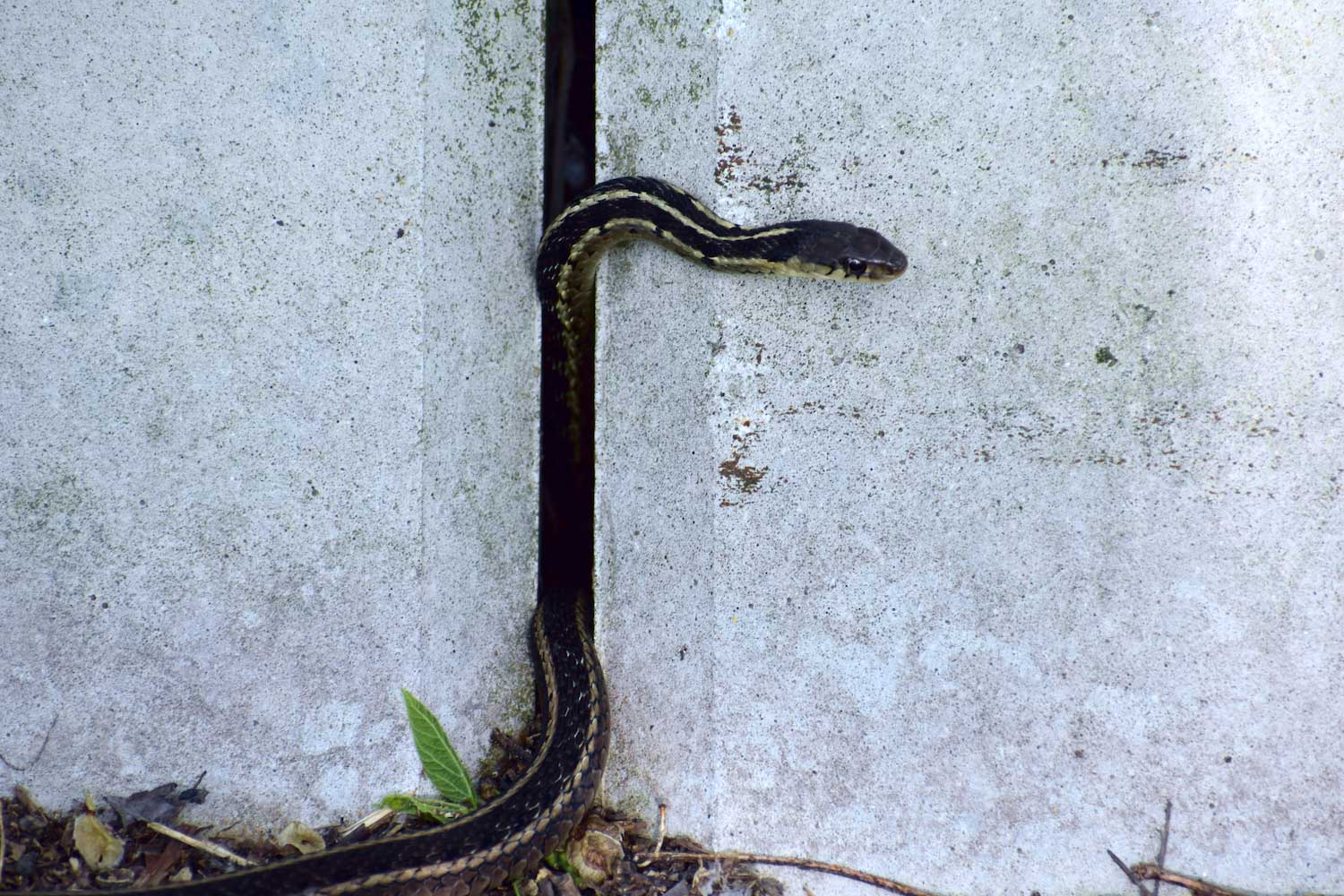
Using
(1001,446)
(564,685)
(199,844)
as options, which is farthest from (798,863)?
(199,844)

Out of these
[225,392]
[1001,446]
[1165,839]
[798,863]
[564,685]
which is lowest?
[798,863]

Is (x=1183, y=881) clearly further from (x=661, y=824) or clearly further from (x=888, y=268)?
(x=888, y=268)

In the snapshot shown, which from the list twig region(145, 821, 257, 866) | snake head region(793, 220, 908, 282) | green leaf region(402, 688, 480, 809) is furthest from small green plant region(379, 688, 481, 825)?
snake head region(793, 220, 908, 282)

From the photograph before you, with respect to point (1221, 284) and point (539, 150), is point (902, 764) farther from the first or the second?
point (539, 150)

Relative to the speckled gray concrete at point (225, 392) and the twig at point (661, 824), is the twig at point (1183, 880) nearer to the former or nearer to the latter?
the twig at point (661, 824)

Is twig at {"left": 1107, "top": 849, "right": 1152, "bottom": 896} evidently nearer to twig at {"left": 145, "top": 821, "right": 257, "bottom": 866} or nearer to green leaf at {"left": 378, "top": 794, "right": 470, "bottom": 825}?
green leaf at {"left": 378, "top": 794, "right": 470, "bottom": 825}

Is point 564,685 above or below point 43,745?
above

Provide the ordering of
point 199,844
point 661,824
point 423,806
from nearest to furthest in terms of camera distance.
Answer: point 199,844 → point 423,806 → point 661,824
